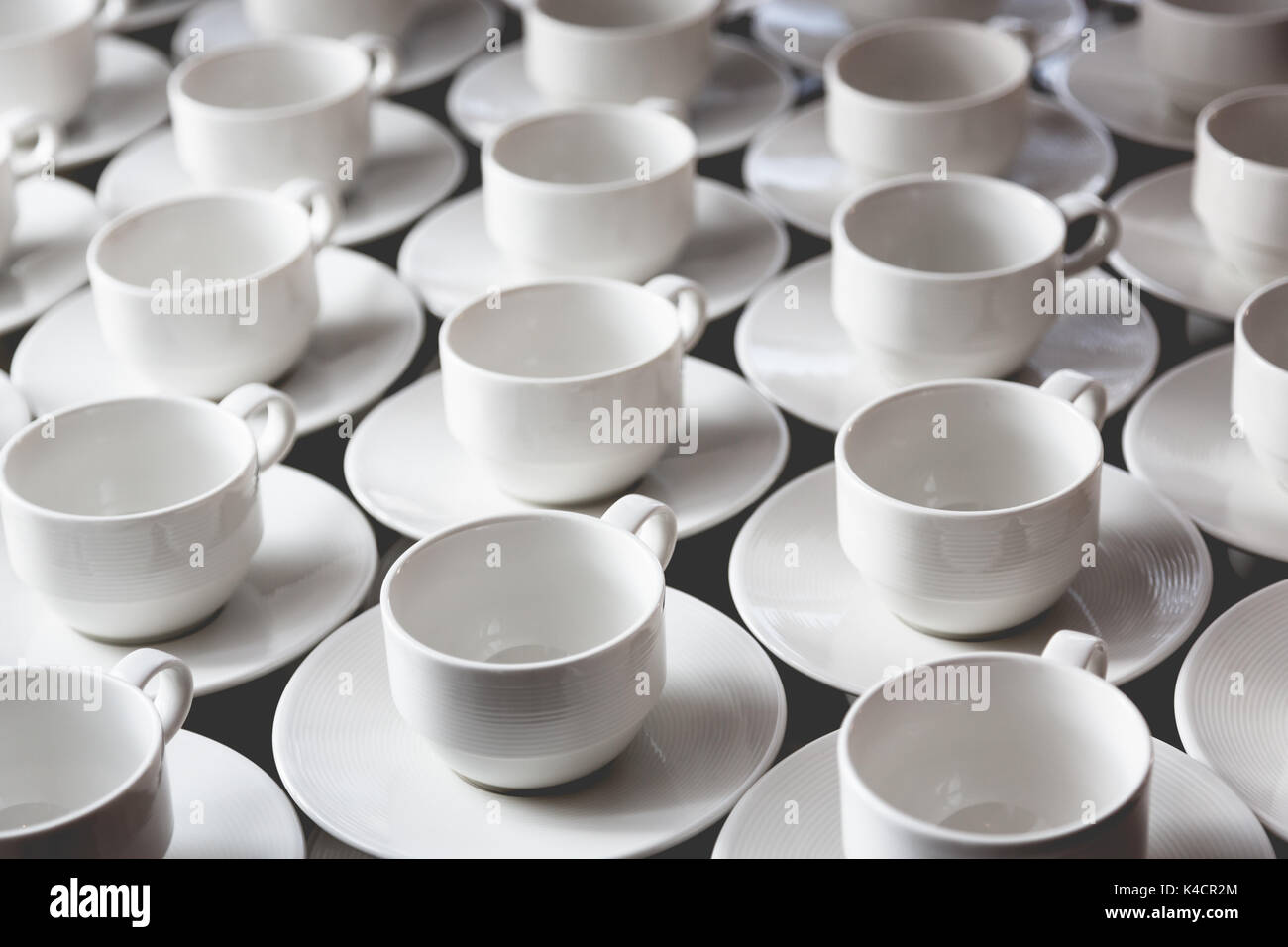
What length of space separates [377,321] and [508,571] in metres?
0.33

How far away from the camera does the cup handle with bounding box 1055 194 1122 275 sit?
3.73ft

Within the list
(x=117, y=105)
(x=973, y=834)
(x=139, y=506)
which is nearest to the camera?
(x=973, y=834)

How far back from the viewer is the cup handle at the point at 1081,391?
0.95 meters

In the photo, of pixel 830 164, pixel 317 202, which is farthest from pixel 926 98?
pixel 317 202

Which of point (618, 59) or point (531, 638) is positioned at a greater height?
point (618, 59)

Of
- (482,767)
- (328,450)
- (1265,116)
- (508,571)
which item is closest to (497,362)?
(328,450)

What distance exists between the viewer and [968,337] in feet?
3.42

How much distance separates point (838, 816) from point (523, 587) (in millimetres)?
224

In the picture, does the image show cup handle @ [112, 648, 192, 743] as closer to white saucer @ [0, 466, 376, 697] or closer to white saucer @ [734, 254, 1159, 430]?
white saucer @ [0, 466, 376, 697]

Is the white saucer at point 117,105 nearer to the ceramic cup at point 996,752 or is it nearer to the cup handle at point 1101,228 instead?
the cup handle at point 1101,228

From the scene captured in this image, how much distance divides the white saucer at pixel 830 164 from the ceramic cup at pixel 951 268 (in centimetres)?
9

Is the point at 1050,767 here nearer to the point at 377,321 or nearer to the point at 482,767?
the point at 482,767

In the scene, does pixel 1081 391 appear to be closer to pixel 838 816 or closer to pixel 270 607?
pixel 838 816

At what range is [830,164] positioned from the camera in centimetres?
134
